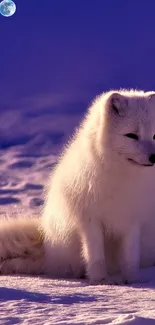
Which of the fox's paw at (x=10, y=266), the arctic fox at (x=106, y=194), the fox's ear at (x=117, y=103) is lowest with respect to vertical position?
the fox's paw at (x=10, y=266)

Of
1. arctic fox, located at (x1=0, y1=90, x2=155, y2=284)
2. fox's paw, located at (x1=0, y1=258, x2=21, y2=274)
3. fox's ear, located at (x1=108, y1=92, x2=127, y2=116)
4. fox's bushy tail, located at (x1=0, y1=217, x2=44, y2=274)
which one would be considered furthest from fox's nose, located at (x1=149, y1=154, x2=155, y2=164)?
fox's paw, located at (x1=0, y1=258, x2=21, y2=274)

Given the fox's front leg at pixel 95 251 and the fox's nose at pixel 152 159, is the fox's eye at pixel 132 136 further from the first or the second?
the fox's front leg at pixel 95 251

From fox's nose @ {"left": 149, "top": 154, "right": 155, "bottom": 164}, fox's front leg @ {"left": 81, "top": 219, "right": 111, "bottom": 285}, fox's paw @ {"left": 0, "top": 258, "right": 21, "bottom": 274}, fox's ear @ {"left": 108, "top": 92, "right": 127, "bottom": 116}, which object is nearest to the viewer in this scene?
fox's nose @ {"left": 149, "top": 154, "right": 155, "bottom": 164}

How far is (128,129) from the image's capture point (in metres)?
3.56

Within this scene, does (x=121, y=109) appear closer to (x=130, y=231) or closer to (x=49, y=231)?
(x=130, y=231)

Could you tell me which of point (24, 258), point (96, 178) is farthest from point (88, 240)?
point (24, 258)

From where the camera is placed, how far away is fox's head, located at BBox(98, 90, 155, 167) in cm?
353

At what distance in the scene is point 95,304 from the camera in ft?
8.37

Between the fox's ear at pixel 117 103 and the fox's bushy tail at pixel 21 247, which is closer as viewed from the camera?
the fox's ear at pixel 117 103

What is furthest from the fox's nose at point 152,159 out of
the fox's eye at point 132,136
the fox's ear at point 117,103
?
the fox's ear at point 117,103

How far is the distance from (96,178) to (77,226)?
14.0 inches

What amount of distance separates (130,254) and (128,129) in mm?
831

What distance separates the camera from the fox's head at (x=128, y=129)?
3533 millimetres

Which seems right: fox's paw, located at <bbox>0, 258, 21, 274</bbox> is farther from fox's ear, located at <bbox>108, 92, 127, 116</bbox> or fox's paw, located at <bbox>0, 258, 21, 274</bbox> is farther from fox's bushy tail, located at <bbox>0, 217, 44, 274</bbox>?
fox's ear, located at <bbox>108, 92, 127, 116</bbox>
